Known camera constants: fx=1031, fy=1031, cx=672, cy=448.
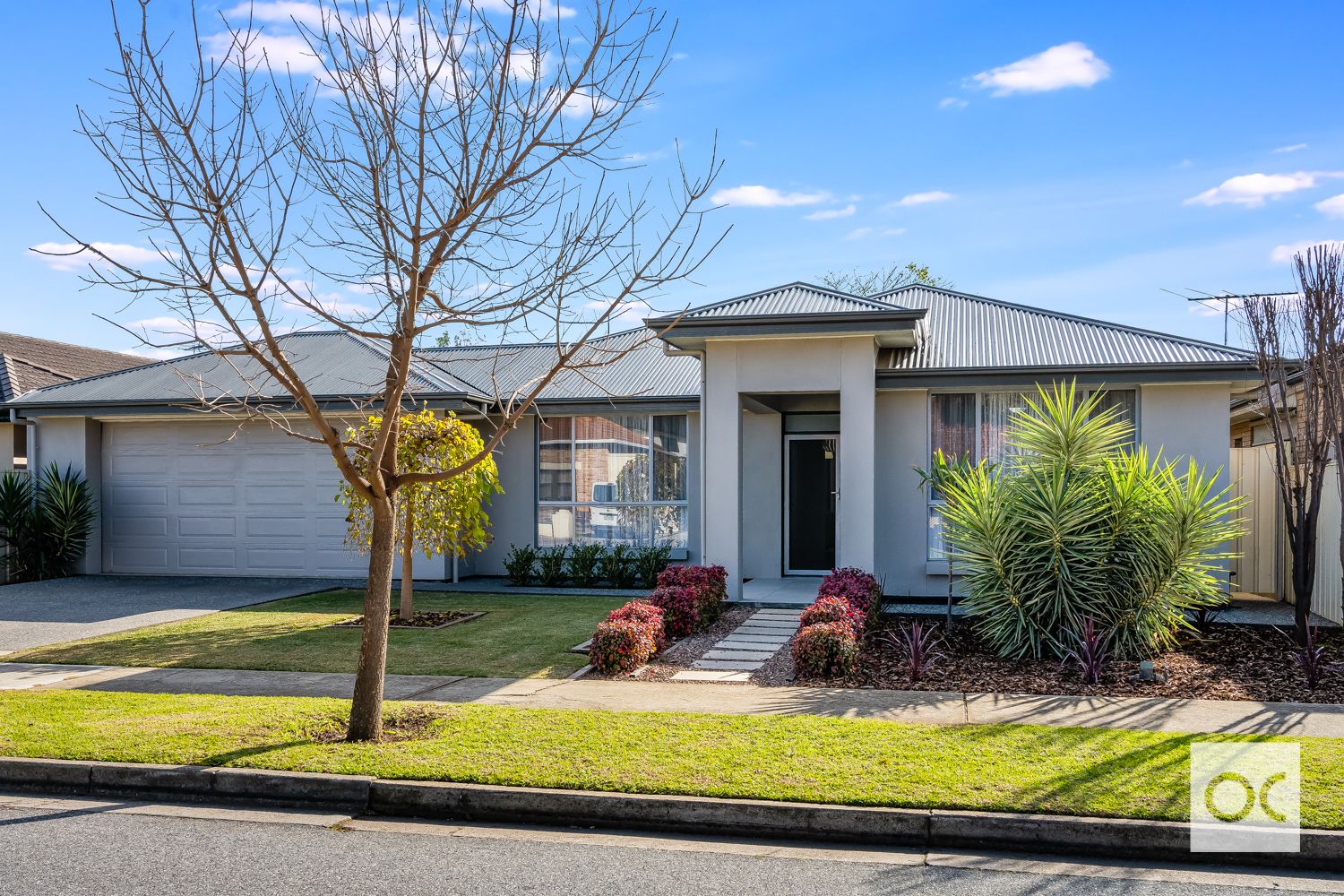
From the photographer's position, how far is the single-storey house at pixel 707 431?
1396 centimetres

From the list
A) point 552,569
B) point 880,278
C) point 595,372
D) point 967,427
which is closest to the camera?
point 967,427

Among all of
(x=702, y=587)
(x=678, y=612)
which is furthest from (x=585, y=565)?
(x=678, y=612)

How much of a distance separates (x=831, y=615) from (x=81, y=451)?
15127mm

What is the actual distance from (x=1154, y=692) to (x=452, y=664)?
656 centimetres

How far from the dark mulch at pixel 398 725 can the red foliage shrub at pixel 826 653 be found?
3.40 meters

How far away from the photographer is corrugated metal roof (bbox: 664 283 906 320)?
13695 mm

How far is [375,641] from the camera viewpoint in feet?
24.0

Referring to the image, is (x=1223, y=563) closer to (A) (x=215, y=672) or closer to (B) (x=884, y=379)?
(B) (x=884, y=379)

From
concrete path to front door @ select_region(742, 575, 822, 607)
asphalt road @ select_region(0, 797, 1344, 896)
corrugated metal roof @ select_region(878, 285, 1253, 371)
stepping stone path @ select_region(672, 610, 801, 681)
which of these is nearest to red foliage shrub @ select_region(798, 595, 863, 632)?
stepping stone path @ select_region(672, 610, 801, 681)

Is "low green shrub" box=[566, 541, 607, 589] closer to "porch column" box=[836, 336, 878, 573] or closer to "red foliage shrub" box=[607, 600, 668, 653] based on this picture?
"porch column" box=[836, 336, 878, 573]

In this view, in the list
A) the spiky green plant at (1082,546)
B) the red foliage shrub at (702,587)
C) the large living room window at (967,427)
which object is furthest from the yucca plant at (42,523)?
the spiky green plant at (1082,546)

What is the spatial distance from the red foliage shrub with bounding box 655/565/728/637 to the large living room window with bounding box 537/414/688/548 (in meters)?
3.85

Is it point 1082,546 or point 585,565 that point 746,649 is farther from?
point 585,565

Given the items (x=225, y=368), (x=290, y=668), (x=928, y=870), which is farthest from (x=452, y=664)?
(x=225, y=368)
